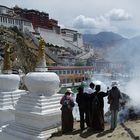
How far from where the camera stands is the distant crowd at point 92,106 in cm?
848

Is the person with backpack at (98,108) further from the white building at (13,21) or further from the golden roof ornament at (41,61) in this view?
the white building at (13,21)

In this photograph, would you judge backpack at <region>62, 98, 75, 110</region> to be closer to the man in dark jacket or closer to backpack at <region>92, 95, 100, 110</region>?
the man in dark jacket

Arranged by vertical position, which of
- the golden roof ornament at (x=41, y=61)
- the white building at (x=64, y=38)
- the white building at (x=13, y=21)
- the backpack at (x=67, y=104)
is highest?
the white building at (x=13, y=21)

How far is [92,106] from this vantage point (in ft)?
28.2

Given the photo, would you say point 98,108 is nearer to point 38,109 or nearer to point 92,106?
point 92,106

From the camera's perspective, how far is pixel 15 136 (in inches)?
372

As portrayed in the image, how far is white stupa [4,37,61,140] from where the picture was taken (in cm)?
916

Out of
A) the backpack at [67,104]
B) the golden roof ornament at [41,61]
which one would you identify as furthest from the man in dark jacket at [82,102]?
the golden roof ornament at [41,61]

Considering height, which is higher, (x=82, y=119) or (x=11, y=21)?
(x=11, y=21)

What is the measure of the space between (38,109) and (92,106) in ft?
5.21

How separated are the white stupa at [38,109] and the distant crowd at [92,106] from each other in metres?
0.47

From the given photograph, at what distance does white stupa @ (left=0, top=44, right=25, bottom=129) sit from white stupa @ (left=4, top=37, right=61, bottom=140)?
913 mm

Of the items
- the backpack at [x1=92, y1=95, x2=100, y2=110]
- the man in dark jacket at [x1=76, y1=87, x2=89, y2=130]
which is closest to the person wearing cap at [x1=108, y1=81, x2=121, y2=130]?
the backpack at [x1=92, y1=95, x2=100, y2=110]

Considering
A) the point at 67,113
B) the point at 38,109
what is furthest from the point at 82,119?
the point at 38,109
